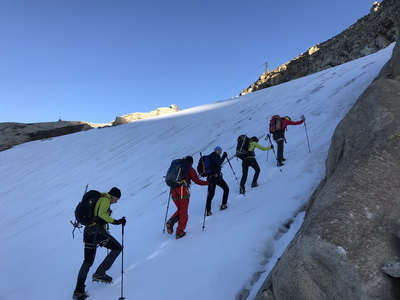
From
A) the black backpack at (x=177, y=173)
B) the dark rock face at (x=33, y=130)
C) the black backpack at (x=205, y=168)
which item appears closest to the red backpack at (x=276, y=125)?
the black backpack at (x=205, y=168)

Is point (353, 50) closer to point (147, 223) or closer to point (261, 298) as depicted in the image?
point (147, 223)

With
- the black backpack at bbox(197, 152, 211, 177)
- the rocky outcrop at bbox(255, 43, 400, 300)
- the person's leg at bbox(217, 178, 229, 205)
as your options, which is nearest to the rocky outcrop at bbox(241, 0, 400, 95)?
the person's leg at bbox(217, 178, 229, 205)

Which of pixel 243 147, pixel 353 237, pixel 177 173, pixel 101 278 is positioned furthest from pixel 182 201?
pixel 353 237

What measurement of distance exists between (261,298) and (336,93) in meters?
13.9

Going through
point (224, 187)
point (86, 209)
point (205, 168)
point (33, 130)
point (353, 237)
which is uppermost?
point (33, 130)

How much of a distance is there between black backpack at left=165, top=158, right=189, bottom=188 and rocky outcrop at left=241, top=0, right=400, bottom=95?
33.2m

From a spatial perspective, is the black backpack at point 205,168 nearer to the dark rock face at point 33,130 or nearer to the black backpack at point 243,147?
the black backpack at point 243,147

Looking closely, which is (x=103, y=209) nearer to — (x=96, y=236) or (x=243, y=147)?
(x=96, y=236)

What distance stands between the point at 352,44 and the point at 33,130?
50316 millimetres

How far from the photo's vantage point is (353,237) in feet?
9.82

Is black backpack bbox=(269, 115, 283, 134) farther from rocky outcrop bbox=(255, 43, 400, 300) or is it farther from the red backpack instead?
rocky outcrop bbox=(255, 43, 400, 300)

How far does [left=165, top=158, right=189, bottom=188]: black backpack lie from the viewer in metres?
7.07

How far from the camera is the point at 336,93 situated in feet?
49.9

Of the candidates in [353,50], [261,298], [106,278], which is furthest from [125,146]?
[353,50]
